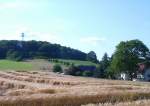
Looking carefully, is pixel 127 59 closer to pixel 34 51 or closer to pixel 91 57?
pixel 34 51

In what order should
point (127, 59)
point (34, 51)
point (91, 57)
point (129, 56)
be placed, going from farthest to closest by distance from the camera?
point (91, 57) → point (34, 51) → point (129, 56) → point (127, 59)

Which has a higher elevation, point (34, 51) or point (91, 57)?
point (34, 51)

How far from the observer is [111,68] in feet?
332

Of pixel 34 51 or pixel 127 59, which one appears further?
pixel 34 51

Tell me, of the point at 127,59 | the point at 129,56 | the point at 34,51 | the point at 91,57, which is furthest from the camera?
the point at 91,57

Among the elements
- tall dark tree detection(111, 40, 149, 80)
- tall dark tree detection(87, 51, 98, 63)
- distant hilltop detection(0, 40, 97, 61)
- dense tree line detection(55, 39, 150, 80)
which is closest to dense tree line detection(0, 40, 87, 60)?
distant hilltop detection(0, 40, 97, 61)

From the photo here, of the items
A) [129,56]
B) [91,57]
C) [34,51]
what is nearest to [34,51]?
[34,51]

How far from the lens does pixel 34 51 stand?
161625mm

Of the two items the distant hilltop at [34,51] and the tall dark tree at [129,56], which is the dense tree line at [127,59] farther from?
the distant hilltop at [34,51]

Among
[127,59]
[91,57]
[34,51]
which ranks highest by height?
[34,51]

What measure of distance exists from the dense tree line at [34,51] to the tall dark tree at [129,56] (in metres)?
48.4

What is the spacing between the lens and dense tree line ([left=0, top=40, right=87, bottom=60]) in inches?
5837

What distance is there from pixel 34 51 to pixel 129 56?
6706cm

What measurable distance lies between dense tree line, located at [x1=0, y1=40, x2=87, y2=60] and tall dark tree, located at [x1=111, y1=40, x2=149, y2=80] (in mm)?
48390
